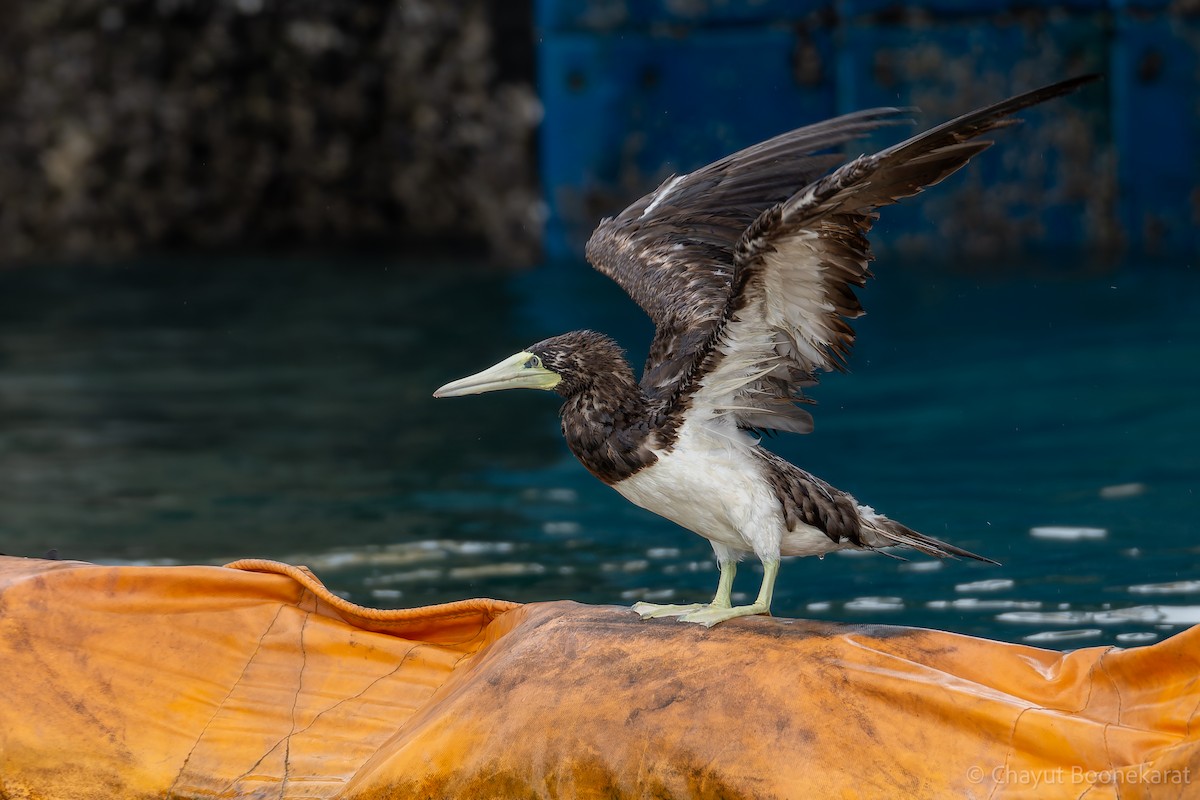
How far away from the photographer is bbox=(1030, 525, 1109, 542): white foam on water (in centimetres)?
607

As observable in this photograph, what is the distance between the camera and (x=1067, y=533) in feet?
20.1

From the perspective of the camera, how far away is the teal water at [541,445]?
583 centimetres

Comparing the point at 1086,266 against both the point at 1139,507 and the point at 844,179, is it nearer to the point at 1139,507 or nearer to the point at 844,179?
the point at 1139,507

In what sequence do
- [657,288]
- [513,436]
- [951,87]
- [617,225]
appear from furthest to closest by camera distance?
[951,87], [513,436], [617,225], [657,288]

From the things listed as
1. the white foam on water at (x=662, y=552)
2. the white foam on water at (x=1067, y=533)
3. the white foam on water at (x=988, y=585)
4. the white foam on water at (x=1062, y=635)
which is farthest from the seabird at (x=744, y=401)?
the white foam on water at (x=1067, y=533)

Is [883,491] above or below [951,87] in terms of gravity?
below

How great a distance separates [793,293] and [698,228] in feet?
4.33

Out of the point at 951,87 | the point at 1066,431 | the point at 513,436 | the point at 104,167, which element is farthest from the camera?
the point at 104,167

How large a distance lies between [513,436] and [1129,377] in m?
3.23

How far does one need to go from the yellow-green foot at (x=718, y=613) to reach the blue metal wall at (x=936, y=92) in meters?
6.79

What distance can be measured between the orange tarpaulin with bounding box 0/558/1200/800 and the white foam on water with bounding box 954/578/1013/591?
2.14 metres

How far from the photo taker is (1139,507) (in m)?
6.38

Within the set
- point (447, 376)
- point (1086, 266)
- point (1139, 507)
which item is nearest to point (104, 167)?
point (447, 376)

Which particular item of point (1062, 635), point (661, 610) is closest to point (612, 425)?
point (661, 610)
